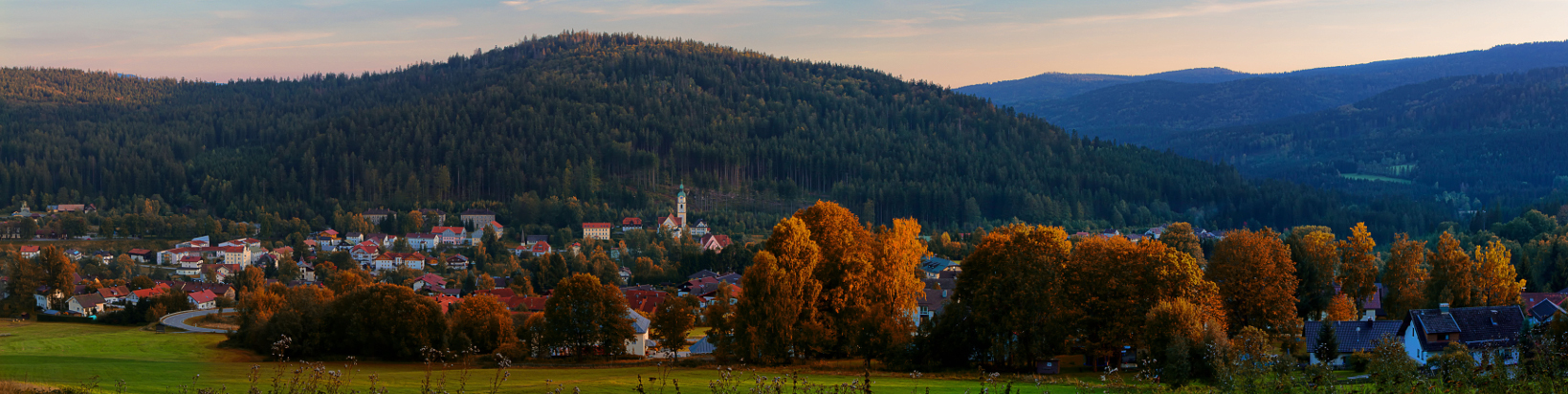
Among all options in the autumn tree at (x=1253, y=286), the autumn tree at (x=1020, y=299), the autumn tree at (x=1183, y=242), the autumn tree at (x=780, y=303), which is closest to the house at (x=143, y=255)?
the autumn tree at (x=780, y=303)

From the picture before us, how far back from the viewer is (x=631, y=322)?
46.8m

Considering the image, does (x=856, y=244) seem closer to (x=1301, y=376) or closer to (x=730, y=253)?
(x=1301, y=376)

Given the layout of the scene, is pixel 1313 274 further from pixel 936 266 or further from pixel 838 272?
pixel 936 266

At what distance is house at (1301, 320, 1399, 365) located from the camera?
132ft

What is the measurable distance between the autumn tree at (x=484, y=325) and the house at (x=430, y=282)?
4645cm

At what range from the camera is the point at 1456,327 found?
40.6 metres

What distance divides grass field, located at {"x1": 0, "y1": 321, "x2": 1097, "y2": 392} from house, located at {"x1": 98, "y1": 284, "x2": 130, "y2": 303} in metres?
32.4

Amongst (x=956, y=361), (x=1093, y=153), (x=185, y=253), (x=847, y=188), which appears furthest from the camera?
(x=1093, y=153)

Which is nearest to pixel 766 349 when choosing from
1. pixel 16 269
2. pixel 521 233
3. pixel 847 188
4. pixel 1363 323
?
pixel 1363 323

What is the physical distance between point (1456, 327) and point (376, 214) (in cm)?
14006

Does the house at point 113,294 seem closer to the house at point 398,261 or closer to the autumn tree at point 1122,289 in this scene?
the house at point 398,261

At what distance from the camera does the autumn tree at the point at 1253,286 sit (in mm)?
42375

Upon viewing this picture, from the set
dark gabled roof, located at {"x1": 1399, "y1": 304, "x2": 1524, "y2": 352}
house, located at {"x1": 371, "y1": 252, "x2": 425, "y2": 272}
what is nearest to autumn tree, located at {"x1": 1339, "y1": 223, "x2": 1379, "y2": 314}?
dark gabled roof, located at {"x1": 1399, "y1": 304, "x2": 1524, "y2": 352}

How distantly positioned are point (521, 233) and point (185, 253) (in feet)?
123
